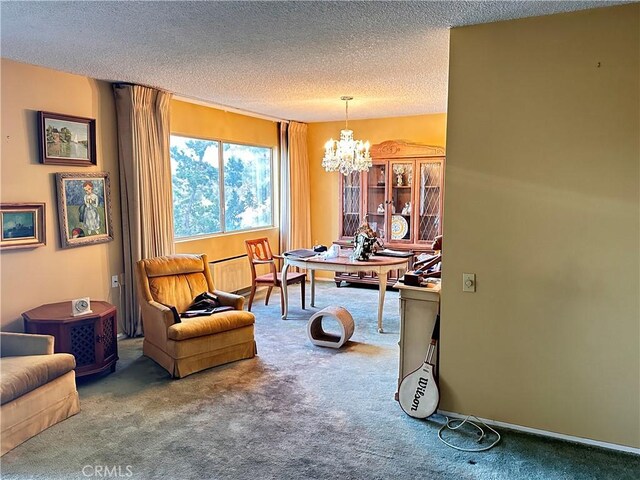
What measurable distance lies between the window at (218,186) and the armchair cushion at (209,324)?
192 cm

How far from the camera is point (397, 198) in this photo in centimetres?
671

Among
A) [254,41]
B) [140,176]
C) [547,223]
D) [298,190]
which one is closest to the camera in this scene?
[547,223]

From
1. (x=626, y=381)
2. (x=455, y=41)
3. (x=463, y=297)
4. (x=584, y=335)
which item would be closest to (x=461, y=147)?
(x=455, y=41)

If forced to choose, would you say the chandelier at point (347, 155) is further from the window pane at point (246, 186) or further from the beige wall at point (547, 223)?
the beige wall at point (547, 223)

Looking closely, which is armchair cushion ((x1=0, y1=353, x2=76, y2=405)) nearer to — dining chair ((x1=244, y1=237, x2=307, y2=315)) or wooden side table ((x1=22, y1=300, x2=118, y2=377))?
wooden side table ((x1=22, y1=300, x2=118, y2=377))

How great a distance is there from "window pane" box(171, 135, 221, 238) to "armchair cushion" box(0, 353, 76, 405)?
2.59 m

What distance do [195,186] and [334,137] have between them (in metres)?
2.52

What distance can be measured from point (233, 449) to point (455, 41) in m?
2.77

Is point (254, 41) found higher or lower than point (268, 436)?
higher

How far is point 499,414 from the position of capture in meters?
2.96

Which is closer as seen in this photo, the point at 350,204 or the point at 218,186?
the point at 218,186

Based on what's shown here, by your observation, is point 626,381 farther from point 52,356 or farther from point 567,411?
point 52,356

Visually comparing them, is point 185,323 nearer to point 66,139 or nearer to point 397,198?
point 66,139

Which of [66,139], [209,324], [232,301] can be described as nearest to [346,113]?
[232,301]
